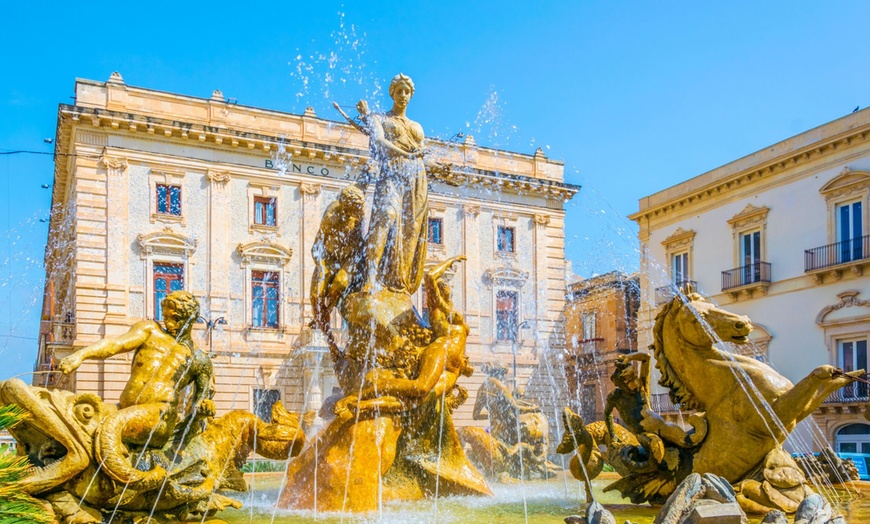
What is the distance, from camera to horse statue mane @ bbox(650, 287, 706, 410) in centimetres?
633

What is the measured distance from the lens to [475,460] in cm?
1084

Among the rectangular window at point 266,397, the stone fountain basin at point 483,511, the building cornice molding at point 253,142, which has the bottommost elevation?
the rectangular window at point 266,397

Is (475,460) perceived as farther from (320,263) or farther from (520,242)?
(520,242)

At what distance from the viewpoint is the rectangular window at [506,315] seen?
109 ft

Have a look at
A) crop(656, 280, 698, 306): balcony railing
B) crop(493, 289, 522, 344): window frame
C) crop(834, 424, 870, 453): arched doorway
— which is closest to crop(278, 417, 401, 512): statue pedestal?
crop(834, 424, 870, 453): arched doorway

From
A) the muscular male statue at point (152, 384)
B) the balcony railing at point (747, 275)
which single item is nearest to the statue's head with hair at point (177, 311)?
the muscular male statue at point (152, 384)

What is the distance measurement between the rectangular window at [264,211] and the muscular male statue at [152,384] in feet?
82.1

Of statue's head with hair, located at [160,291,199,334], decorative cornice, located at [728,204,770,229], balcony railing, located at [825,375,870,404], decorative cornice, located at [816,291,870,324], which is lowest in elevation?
balcony railing, located at [825,375,870,404]

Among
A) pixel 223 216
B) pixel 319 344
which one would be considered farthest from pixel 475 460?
pixel 223 216

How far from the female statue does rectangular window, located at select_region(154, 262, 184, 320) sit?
22208 mm

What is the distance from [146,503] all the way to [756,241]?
98.1 ft

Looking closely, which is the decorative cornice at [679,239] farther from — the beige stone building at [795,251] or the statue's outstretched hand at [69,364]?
the statue's outstretched hand at [69,364]

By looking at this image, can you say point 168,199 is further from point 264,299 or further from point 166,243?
point 264,299

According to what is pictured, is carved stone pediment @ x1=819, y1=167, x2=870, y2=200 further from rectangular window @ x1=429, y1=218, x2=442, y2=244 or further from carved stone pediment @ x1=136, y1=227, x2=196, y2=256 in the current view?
carved stone pediment @ x1=136, y1=227, x2=196, y2=256
